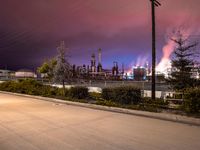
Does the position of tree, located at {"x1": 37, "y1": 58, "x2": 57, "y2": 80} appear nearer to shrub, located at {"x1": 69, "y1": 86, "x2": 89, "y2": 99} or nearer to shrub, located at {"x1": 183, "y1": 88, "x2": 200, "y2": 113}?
shrub, located at {"x1": 69, "y1": 86, "x2": 89, "y2": 99}

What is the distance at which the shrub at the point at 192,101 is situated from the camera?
1119 centimetres

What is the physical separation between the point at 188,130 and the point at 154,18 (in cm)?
907

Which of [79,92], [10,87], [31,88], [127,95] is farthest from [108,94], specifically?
[10,87]

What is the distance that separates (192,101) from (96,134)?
521cm

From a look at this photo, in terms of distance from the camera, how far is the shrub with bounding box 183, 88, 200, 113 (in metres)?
11.2

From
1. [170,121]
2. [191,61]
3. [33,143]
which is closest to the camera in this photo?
[33,143]

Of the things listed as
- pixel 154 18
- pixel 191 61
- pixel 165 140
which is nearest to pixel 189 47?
pixel 191 61

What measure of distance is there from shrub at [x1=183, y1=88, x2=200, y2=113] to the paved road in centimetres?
180

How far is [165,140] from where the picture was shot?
24.0 feet

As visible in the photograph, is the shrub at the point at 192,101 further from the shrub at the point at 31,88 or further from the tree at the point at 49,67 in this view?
the tree at the point at 49,67

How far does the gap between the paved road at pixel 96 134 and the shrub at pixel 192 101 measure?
180cm

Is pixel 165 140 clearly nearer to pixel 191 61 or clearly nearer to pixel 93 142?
pixel 93 142

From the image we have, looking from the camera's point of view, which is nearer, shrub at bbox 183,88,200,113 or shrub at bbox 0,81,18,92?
shrub at bbox 183,88,200,113

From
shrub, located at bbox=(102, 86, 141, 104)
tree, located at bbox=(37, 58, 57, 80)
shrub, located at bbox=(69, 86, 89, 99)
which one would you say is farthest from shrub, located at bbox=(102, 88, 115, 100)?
tree, located at bbox=(37, 58, 57, 80)
